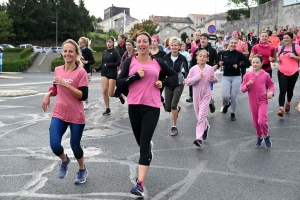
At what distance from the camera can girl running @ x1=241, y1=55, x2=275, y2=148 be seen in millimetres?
6770

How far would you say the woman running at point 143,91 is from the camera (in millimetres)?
4715

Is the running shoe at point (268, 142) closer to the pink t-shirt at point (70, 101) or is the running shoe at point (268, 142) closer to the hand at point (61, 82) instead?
the pink t-shirt at point (70, 101)

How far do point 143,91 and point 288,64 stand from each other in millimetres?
5698

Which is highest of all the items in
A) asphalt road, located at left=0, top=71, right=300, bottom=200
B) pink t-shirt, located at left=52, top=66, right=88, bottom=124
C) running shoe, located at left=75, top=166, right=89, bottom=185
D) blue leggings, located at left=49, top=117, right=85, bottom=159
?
pink t-shirt, located at left=52, top=66, right=88, bottom=124

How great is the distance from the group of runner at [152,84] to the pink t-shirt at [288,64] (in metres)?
0.02

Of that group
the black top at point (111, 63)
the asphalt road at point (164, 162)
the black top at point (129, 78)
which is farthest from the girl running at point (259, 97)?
the black top at point (111, 63)

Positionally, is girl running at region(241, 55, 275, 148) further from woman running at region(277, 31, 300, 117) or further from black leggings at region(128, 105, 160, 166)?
black leggings at region(128, 105, 160, 166)

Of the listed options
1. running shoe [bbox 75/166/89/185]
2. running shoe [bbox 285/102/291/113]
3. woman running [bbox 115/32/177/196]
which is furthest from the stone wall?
running shoe [bbox 75/166/89/185]

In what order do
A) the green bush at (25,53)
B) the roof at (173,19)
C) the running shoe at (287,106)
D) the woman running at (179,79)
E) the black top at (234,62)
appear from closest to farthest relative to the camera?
the woman running at (179,79), the black top at (234,62), the running shoe at (287,106), the green bush at (25,53), the roof at (173,19)

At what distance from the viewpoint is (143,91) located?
189 inches

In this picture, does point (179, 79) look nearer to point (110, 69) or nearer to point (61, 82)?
point (110, 69)

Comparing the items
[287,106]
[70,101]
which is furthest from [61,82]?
[287,106]

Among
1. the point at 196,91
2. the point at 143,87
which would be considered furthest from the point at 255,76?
the point at 143,87

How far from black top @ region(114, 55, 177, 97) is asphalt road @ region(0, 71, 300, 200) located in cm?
114
